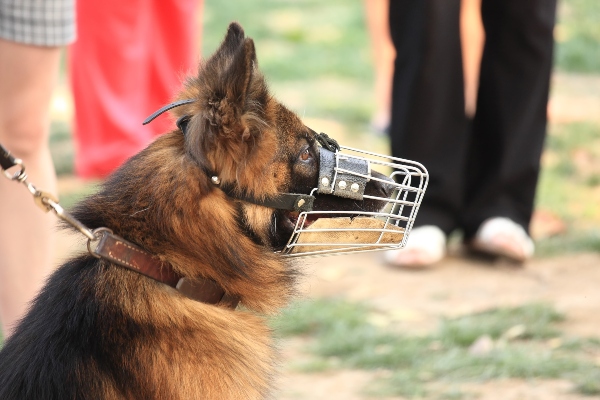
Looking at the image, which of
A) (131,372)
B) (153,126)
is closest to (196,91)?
(131,372)

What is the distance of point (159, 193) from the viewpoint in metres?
2.33

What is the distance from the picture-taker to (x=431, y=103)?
4758 mm

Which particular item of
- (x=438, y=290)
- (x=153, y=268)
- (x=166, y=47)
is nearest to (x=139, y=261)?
(x=153, y=268)

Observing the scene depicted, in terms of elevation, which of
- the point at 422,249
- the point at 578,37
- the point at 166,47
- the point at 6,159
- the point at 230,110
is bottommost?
the point at 422,249

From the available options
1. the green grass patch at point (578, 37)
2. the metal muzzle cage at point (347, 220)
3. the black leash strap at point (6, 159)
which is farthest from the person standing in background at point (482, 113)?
the green grass patch at point (578, 37)

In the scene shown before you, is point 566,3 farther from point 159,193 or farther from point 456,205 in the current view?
point 159,193

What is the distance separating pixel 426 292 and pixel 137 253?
254 cm

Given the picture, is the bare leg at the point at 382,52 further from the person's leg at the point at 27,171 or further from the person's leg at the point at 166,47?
the person's leg at the point at 27,171

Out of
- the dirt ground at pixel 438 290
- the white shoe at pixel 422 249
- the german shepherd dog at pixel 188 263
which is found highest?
the german shepherd dog at pixel 188 263

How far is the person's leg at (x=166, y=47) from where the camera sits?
6219 millimetres

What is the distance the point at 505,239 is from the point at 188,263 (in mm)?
2735

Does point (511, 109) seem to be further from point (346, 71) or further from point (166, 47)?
point (346, 71)

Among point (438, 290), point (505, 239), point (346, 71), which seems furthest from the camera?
point (346, 71)

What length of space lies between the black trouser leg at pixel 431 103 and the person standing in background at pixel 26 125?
2212 millimetres
